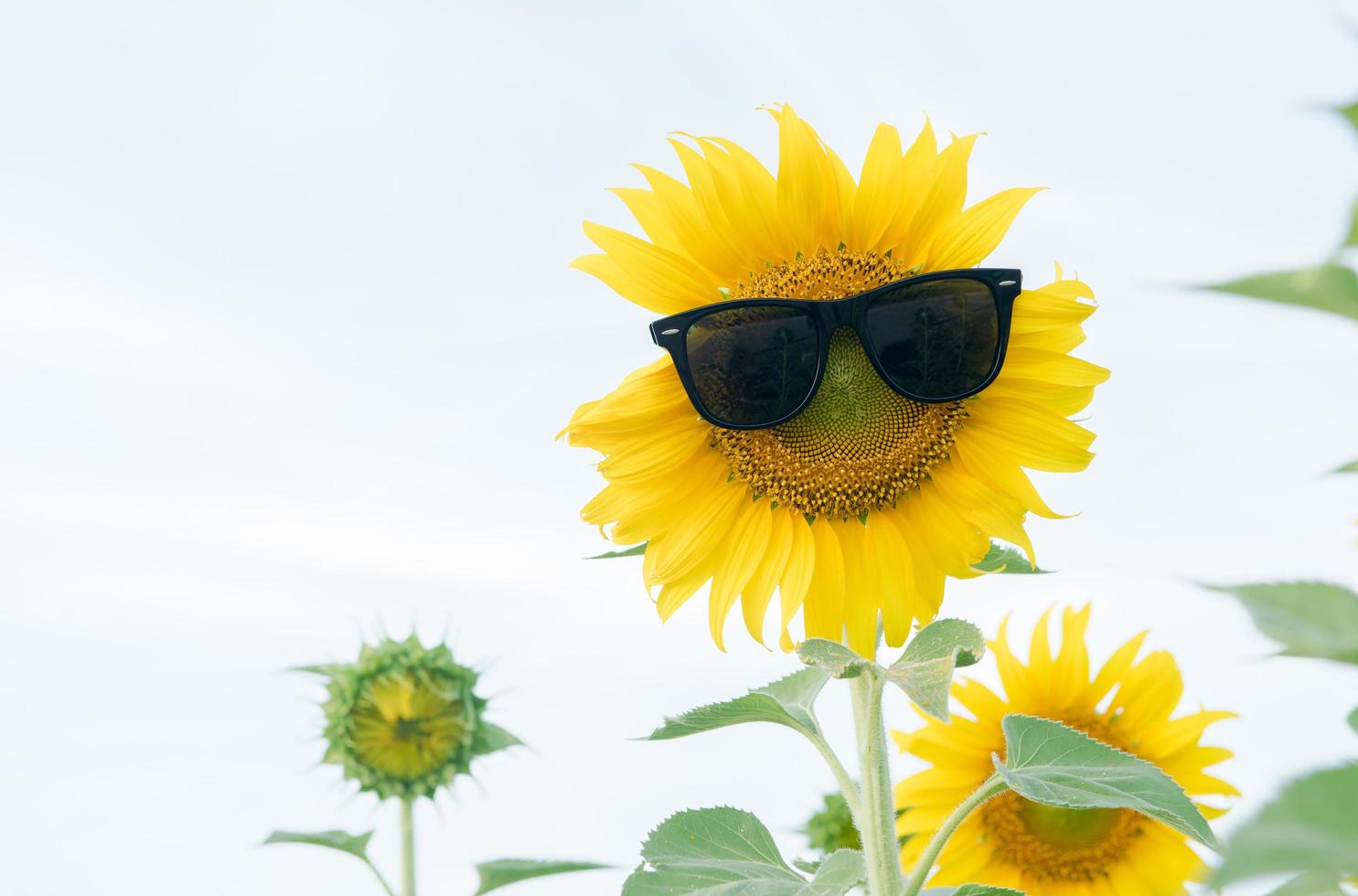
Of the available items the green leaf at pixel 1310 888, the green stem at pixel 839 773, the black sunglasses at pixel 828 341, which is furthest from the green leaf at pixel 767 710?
the green leaf at pixel 1310 888

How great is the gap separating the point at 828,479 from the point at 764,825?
1.64 feet

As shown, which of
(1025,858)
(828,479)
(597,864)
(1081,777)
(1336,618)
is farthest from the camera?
(1025,858)

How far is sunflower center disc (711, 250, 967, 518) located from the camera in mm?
1805

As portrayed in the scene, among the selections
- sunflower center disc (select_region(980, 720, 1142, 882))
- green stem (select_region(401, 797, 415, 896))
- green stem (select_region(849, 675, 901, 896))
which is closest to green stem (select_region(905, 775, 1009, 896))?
green stem (select_region(849, 675, 901, 896))

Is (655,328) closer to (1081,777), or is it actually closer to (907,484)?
(907,484)

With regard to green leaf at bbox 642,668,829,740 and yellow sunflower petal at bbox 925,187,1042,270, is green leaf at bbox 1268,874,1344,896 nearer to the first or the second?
green leaf at bbox 642,668,829,740

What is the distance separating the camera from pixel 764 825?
1.74 metres

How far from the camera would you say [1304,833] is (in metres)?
0.36

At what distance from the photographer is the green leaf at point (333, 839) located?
89.9 inches

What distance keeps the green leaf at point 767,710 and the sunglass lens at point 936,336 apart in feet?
1.57

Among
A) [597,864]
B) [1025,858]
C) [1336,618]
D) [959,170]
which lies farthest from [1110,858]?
[1336,618]

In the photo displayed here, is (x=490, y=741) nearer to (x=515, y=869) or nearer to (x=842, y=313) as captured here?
(x=515, y=869)

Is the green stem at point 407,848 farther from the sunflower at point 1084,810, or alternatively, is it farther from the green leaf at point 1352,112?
the green leaf at point 1352,112

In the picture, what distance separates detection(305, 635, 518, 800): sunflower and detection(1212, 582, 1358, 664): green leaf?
1.97 metres
